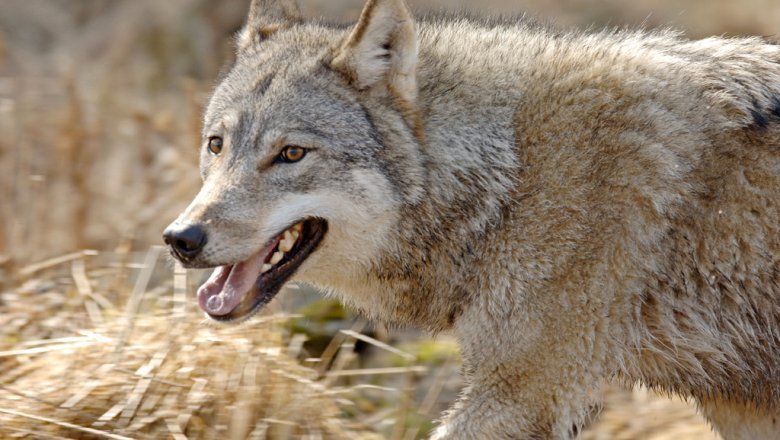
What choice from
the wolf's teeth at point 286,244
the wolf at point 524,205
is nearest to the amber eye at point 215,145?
the wolf at point 524,205

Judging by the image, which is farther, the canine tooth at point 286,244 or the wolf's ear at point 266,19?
the wolf's ear at point 266,19

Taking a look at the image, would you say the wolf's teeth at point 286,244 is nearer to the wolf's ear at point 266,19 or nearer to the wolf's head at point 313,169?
the wolf's head at point 313,169

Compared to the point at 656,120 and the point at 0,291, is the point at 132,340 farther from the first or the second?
the point at 656,120

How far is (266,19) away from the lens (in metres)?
5.07

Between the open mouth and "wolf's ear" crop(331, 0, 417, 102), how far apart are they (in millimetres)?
647

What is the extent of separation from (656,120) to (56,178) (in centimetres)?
461

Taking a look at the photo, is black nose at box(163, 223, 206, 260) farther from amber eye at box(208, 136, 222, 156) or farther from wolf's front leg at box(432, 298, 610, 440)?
wolf's front leg at box(432, 298, 610, 440)

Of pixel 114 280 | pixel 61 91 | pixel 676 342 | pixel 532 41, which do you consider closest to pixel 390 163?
pixel 532 41

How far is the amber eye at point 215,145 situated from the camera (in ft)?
15.1

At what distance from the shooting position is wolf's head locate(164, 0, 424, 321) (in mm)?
4273

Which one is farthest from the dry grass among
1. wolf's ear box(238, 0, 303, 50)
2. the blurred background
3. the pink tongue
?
wolf's ear box(238, 0, 303, 50)

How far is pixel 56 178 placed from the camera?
7.35m

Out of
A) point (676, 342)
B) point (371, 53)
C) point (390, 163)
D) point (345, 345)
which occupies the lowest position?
point (345, 345)

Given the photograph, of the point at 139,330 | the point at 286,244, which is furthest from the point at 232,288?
the point at 139,330
